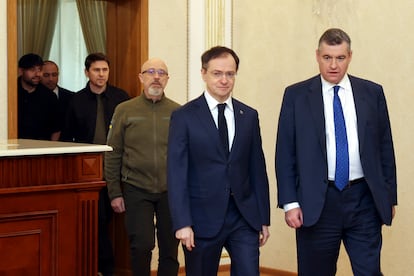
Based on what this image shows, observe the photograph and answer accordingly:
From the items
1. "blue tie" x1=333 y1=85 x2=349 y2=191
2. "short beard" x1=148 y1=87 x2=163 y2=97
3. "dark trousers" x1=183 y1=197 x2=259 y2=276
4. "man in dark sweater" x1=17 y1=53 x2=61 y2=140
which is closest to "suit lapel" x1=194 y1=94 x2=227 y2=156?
"dark trousers" x1=183 y1=197 x2=259 y2=276

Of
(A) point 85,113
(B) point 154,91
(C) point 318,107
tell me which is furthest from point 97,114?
(C) point 318,107

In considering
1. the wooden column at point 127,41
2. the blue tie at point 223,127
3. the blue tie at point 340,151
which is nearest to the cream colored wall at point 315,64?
the wooden column at point 127,41

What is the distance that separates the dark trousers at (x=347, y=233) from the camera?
168 inches

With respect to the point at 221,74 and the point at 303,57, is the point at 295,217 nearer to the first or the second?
the point at 221,74

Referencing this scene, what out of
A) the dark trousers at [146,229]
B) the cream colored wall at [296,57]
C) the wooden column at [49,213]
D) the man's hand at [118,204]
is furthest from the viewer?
the cream colored wall at [296,57]

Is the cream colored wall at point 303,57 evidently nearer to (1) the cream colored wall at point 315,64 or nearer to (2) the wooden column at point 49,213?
(1) the cream colored wall at point 315,64

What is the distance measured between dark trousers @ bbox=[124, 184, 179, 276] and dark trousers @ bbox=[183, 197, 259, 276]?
1.52 meters

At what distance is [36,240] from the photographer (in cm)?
454

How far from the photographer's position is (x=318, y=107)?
171 inches

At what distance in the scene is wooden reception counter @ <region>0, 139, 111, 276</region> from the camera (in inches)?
174

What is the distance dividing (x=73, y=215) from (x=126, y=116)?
133 centimetres

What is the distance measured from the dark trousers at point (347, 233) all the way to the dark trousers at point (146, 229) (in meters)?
1.63

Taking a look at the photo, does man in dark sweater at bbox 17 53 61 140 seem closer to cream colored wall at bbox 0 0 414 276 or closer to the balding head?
cream colored wall at bbox 0 0 414 276

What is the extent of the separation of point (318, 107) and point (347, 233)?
656 mm
